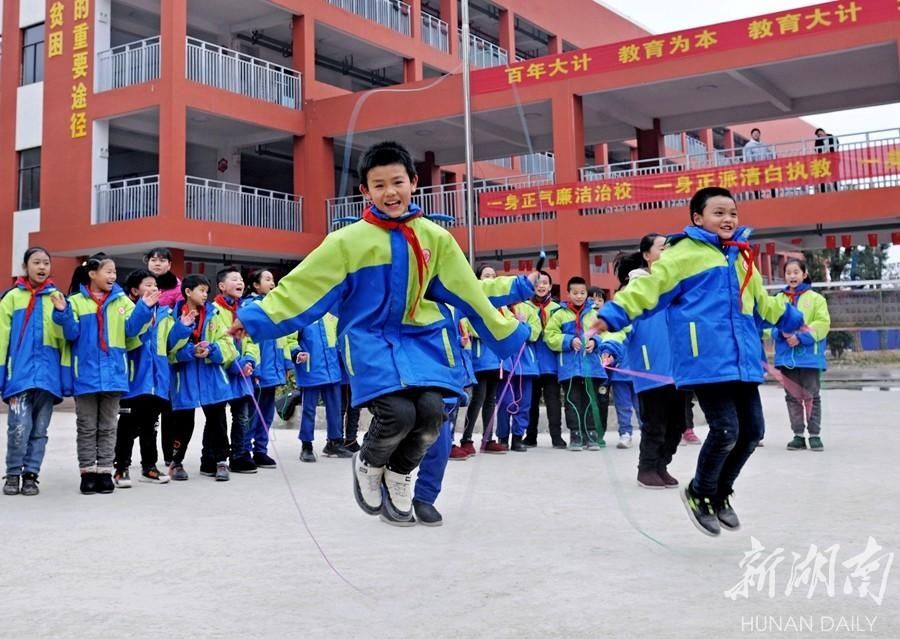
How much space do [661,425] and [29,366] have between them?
4.11 metres

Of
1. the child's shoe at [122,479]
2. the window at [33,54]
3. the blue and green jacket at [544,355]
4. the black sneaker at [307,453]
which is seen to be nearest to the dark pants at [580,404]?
the blue and green jacket at [544,355]

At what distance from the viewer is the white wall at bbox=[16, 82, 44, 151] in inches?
898

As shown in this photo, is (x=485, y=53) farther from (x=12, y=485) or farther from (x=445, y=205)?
(x=12, y=485)

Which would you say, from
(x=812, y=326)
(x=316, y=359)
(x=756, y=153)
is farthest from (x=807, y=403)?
(x=756, y=153)

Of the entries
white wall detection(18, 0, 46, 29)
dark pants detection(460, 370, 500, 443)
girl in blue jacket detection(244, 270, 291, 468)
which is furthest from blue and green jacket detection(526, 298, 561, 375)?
white wall detection(18, 0, 46, 29)

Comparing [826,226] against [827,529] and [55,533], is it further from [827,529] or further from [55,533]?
[55,533]

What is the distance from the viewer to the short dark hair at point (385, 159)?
4.35m

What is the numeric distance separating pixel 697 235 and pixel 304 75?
20.6 meters

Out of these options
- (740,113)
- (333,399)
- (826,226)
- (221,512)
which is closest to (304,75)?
(740,113)

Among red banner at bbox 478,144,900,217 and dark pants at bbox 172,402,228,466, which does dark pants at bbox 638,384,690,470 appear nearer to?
dark pants at bbox 172,402,228,466

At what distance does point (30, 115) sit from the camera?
22.9 meters

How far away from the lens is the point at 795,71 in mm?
20828

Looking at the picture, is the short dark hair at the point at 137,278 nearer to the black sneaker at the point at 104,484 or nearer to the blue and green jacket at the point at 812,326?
the black sneaker at the point at 104,484

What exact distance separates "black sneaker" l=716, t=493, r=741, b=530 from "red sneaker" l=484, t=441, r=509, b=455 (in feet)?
13.6
